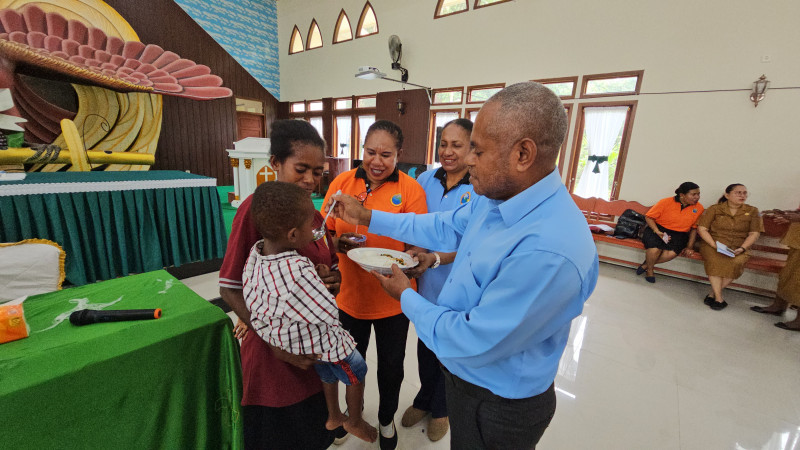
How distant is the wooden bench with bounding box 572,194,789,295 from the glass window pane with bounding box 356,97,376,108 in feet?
18.2

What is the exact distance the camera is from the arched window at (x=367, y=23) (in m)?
7.70

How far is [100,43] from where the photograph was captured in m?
5.80

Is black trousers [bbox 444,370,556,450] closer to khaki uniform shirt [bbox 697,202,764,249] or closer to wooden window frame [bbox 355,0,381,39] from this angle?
khaki uniform shirt [bbox 697,202,764,249]

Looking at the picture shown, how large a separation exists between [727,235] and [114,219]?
279 inches

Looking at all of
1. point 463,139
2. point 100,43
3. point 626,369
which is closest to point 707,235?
point 626,369

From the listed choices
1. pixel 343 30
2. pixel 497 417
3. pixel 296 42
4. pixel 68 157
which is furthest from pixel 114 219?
pixel 296 42

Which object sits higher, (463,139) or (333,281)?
(463,139)

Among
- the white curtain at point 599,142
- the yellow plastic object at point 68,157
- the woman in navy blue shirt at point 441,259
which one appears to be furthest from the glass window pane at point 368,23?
the woman in navy blue shirt at point 441,259

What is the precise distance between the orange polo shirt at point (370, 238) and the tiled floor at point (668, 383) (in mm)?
810

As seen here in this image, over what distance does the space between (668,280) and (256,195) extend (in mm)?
5822

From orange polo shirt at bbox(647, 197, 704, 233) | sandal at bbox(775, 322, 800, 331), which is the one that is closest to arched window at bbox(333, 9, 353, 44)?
orange polo shirt at bbox(647, 197, 704, 233)

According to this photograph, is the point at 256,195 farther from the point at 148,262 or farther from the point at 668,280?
the point at 668,280

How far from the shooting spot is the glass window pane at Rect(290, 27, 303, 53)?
9.22m

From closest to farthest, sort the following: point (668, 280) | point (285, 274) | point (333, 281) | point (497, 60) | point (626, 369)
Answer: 1. point (285, 274)
2. point (333, 281)
3. point (626, 369)
4. point (668, 280)
5. point (497, 60)
